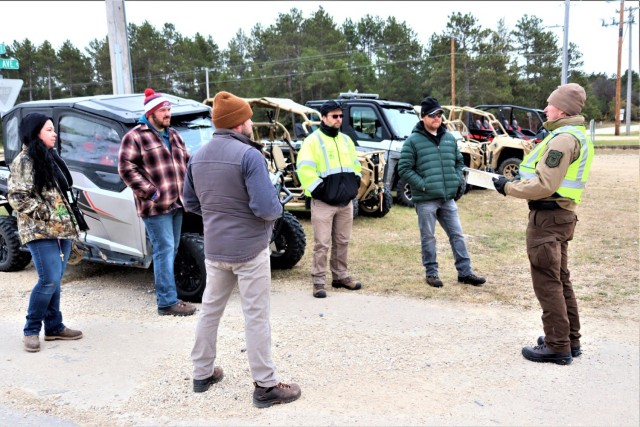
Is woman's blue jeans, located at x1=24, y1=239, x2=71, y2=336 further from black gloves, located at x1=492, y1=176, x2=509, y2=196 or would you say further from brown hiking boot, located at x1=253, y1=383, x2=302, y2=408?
black gloves, located at x1=492, y1=176, x2=509, y2=196

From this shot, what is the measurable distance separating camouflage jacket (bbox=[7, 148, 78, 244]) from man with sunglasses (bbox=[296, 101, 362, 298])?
220cm

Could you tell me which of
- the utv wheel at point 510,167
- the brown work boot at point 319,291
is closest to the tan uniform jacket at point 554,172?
the brown work boot at point 319,291

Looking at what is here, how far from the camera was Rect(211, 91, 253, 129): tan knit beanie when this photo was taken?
11.1 feet

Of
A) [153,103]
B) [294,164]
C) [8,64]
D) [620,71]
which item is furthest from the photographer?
[620,71]

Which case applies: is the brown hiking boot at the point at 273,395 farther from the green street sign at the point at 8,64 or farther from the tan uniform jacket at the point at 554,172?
the green street sign at the point at 8,64

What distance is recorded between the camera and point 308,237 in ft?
28.0

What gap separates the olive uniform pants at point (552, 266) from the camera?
395 centimetres

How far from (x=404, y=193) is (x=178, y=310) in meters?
6.49

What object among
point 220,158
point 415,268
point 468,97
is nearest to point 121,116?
point 220,158

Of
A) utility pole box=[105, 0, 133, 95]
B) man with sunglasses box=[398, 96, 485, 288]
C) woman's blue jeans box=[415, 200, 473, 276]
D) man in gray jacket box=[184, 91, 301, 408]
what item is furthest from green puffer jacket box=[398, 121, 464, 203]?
utility pole box=[105, 0, 133, 95]

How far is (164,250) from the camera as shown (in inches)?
198

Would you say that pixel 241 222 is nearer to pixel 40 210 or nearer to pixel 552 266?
pixel 40 210

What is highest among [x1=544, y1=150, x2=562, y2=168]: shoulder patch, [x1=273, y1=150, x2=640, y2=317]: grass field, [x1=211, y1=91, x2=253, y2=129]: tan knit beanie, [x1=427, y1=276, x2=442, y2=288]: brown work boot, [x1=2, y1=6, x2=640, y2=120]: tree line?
[x1=2, y1=6, x2=640, y2=120]: tree line

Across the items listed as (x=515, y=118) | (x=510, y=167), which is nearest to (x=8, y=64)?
(x=510, y=167)
